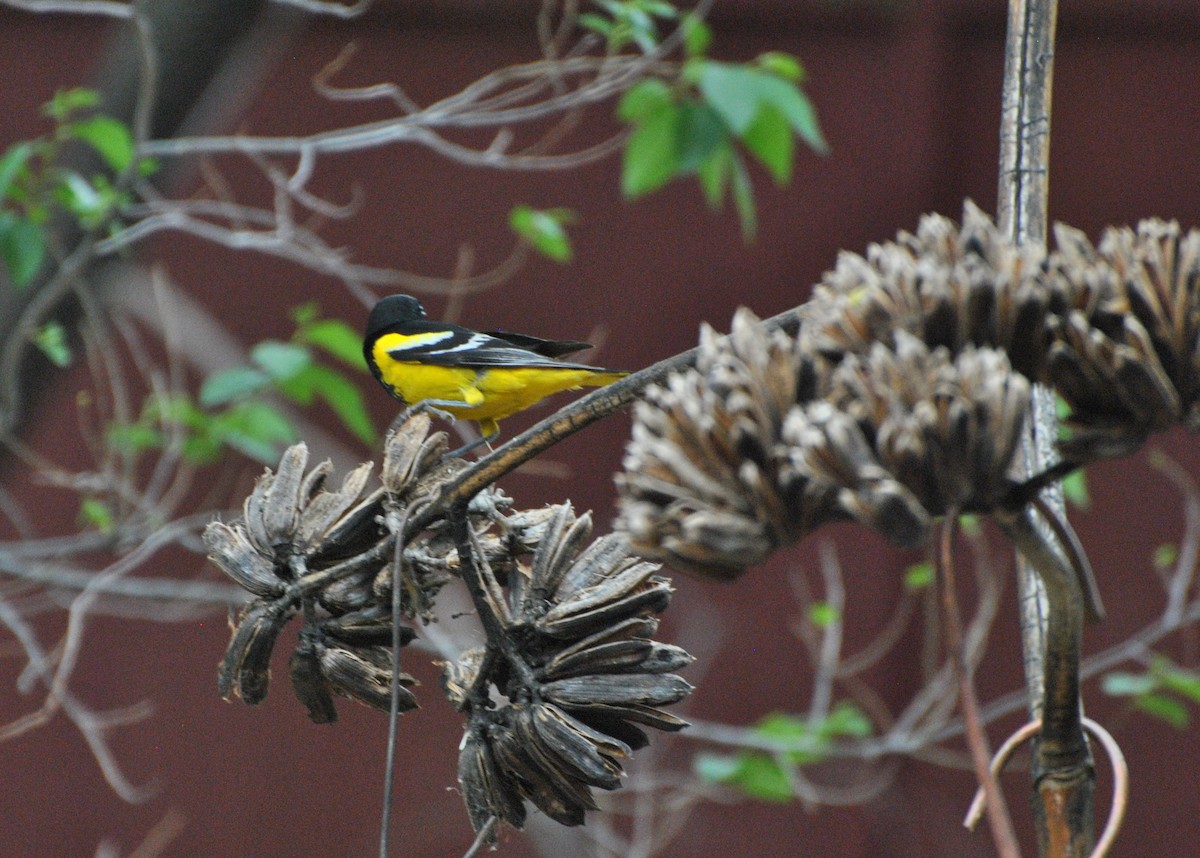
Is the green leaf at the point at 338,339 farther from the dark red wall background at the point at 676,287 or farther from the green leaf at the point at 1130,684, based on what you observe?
the green leaf at the point at 1130,684

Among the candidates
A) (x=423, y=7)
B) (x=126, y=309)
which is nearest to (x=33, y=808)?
(x=126, y=309)

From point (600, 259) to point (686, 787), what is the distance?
2.90 feet

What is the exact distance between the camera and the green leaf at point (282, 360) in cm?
180

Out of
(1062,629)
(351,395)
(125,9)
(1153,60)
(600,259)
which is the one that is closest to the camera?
(1062,629)

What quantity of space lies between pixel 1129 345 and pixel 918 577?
1.66 m

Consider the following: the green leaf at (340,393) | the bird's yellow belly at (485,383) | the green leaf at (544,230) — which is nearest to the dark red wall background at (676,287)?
the green leaf at (544,230)

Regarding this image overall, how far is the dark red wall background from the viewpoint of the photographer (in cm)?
208

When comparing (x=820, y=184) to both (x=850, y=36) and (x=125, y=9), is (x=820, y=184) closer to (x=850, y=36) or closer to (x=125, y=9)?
(x=850, y=36)

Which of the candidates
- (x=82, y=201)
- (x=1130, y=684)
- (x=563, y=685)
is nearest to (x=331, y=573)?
(x=563, y=685)

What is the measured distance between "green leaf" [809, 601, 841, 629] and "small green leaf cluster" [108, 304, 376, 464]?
0.72 m

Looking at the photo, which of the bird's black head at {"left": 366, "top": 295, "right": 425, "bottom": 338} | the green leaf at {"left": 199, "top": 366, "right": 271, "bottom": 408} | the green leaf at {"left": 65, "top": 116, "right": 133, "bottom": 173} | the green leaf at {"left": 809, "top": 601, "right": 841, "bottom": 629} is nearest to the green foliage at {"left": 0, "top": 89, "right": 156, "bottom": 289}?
the green leaf at {"left": 65, "top": 116, "right": 133, "bottom": 173}

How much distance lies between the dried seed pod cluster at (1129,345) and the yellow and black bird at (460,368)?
3.42 feet

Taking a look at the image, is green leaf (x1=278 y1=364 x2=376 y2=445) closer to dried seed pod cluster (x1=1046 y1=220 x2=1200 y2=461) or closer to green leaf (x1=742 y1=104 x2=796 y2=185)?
green leaf (x1=742 y1=104 x2=796 y2=185)

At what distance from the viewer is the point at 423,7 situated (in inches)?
85.4
